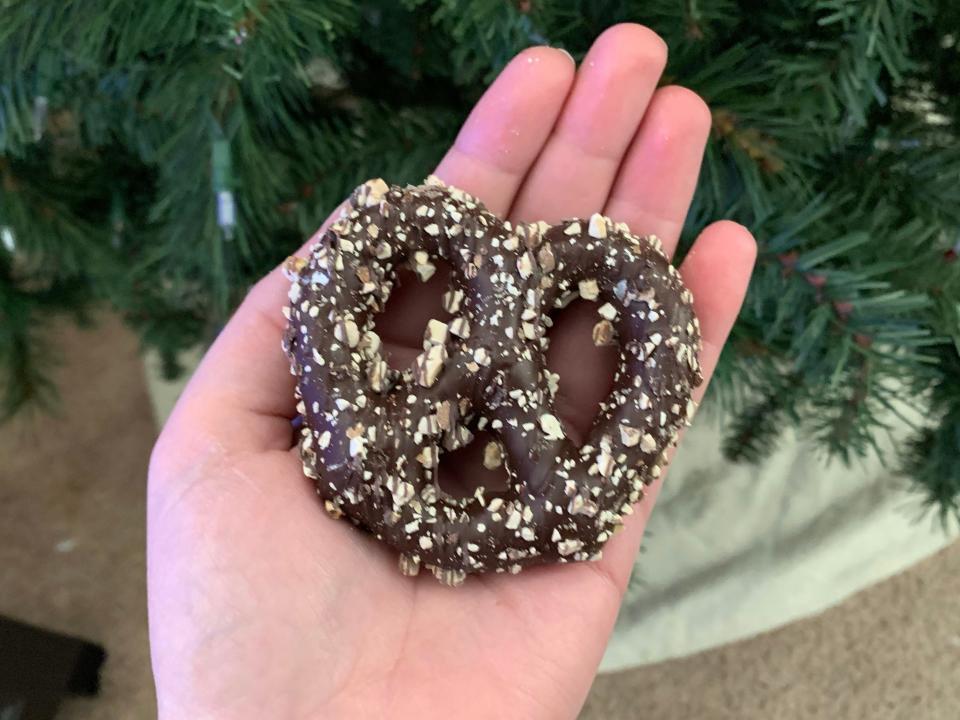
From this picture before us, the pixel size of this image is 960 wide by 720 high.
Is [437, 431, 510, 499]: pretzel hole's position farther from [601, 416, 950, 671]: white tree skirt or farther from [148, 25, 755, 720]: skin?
[601, 416, 950, 671]: white tree skirt

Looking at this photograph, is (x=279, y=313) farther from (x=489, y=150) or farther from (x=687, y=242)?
(x=687, y=242)

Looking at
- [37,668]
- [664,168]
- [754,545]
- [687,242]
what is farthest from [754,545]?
[37,668]

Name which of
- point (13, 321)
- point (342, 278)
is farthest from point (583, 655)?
point (13, 321)

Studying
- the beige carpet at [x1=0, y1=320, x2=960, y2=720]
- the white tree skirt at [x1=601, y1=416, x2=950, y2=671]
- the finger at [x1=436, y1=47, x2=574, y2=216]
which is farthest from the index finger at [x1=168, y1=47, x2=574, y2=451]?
the beige carpet at [x1=0, y1=320, x2=960, y2=720]

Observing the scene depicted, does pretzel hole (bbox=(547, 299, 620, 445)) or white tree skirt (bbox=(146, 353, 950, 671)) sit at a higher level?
pretzel hole (bbox=(547, 299, 620, 445))

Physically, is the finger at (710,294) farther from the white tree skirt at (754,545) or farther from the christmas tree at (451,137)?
the white tree skirt at (754,545)

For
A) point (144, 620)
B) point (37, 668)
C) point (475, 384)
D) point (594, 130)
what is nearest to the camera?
point (475, 384)
